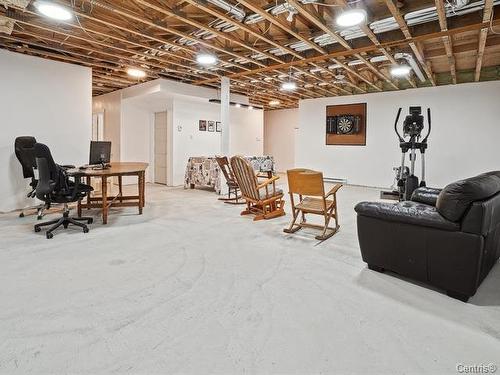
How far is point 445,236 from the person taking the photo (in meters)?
2.29

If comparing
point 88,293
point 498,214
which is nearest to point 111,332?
point 88,293

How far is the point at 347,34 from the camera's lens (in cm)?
460

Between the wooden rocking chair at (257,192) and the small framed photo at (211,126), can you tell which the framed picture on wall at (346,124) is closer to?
the small framed photo at (211,126)

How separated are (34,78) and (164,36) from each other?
2535mm

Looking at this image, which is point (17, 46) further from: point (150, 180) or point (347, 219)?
point (347, 219)

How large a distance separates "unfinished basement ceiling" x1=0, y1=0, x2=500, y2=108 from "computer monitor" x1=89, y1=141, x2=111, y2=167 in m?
1.60

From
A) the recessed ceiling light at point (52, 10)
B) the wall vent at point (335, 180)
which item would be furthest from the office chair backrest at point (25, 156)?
the wall vent at point (335, 180)

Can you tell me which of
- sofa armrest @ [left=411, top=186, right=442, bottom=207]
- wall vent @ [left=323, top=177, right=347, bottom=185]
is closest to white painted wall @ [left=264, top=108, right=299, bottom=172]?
wall vent @ [left=323, top=177, right=347, bottom=185]

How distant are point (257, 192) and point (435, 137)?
5.79m

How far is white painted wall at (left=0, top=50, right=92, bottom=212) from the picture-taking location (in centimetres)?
514

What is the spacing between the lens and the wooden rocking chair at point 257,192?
4543 mm

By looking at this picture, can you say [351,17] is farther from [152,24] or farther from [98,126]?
[98,126]

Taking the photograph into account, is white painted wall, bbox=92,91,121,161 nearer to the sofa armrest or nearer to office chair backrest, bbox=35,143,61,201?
office chair backrest, bbox=35,143,61,201

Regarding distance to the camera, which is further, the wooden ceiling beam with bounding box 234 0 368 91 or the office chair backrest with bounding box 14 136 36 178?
the office chair backrest with bounding box 14 136 36 178
